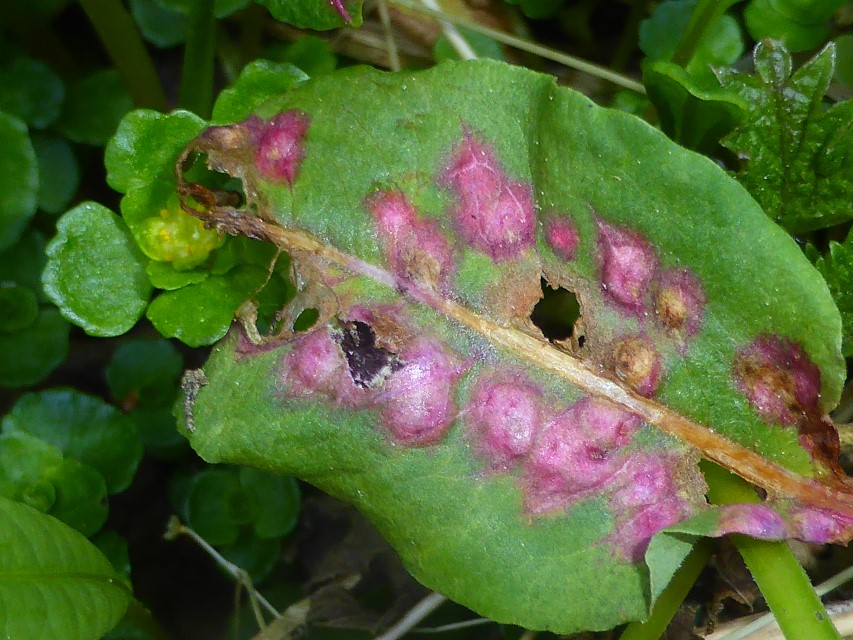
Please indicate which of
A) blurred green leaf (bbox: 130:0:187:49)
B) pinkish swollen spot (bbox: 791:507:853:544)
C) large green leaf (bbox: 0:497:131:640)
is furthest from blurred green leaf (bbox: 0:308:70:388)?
pinkish swollen spot (bbox: 791:507:853:544)

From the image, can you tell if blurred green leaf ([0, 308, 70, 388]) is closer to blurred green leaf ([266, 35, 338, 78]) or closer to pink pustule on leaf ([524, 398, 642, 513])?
blurred green leaf ([266, 35, 338, 78])

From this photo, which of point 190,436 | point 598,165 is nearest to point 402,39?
point 598,165

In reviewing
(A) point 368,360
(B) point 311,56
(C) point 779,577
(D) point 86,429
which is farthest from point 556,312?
(D) point 86,429

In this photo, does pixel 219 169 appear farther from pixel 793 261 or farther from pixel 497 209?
pixel 793 261

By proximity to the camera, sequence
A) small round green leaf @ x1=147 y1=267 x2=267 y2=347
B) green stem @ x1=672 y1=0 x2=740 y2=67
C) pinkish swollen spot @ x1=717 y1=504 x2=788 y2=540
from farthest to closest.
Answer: green stem @ x1=672 y1=0 x2=740 y2=67 < small round green leaf @ x1=147 y1=267 x2=267 y2=347 < pinkish swollen spot @ x1=717 y1=504 x2=788 y2=540

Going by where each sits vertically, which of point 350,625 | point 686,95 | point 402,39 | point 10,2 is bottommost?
point 350,625

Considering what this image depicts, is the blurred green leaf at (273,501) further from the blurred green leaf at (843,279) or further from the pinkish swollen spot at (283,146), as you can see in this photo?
the blurred green leaf at (843,279)

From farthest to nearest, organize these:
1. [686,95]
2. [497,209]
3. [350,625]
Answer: [350,625] < [686,95] < [497,209]
